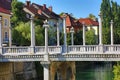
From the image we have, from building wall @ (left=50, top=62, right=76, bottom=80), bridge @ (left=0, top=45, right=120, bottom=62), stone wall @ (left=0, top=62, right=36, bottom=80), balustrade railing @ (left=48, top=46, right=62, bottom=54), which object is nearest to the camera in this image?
bridge @ (left=0, top=45, right=120, bottom=62)

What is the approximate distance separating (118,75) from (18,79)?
15.8 meters

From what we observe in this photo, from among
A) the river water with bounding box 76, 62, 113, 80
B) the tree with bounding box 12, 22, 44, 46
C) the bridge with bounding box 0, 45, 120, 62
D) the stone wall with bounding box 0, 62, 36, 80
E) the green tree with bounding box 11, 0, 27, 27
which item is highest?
the green tree with bounding box 11, 0, 27, 27

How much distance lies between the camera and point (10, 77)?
42.9 metres

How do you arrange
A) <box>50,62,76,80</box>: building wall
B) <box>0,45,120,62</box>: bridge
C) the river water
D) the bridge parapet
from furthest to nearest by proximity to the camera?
the river water < <box>50,62,76,80</box>: building wall < the bridge parapet < <box>0,45,120,62</box>: bridge

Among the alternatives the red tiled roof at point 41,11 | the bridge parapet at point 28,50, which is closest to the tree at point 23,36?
the bridge parapet at point 28,50

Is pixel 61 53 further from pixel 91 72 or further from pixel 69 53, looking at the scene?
pixel 91 72

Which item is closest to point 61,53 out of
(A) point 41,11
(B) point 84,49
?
(B) point 84,49

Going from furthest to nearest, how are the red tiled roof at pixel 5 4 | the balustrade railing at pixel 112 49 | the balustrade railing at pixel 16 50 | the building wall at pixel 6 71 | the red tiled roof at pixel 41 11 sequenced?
the red tiled roof at pixel 41 11, the red tiled roof at pixel 5 4, the building wall at pixel 6 71, the balustrade railing at pixel 16 50, the balustrade railing at pixel 112 49

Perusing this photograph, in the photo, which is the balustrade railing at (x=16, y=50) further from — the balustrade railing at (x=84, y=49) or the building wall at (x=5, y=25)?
the building wall at (x=5, y=25)

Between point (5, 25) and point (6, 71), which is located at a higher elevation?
point (5, 25)

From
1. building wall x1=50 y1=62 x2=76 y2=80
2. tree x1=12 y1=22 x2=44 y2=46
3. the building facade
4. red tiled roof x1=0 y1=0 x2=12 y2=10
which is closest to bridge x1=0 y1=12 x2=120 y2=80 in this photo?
building wall x1=50 y1=62 x2=76 y2=80

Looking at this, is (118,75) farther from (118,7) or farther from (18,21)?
(118,7)

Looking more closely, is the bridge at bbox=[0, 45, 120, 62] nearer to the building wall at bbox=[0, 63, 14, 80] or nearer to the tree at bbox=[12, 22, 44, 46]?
the building wall at bbox=[0, 63, 14, 80]

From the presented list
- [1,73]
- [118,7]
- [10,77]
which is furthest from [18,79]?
[118,7]
